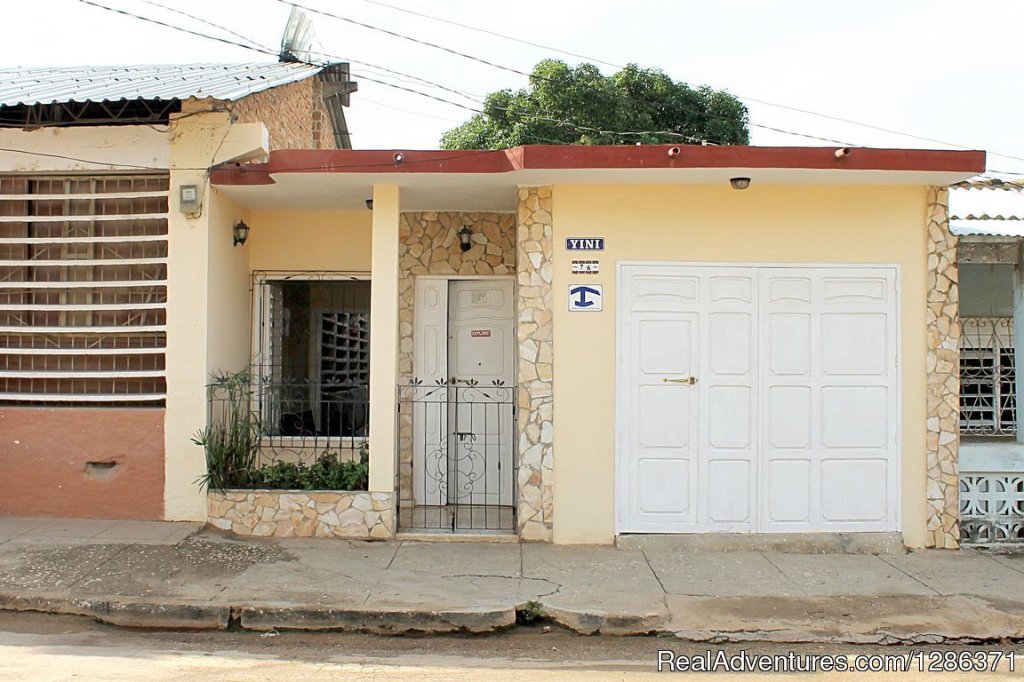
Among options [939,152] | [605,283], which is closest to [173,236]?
[605,283]

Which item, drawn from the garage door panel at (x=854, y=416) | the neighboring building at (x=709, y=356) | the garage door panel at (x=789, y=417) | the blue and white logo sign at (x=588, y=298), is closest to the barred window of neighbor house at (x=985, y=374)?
the neighboring building at (x=709, y=356)

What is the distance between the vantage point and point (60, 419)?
7.72 meters

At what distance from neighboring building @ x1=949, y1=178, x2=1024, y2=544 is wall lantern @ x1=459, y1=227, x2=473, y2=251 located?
4454 mm

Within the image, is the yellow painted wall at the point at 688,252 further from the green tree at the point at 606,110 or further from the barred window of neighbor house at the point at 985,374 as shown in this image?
the green tree at the point at 606,110

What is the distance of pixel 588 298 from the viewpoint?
295 inches

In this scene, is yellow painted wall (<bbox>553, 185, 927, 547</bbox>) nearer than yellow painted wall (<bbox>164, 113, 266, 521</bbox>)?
Yes

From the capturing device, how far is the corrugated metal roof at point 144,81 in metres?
7.42

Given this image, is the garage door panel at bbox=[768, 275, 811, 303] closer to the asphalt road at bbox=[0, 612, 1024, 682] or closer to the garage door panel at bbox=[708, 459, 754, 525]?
the garage door panel at bbox=[708, 459, 754, 525]

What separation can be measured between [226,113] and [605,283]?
3553 mm

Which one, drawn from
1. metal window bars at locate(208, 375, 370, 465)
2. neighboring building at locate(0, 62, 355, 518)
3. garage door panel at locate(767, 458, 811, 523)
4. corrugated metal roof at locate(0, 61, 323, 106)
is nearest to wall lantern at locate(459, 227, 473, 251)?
metal window bars at locate(208, 375, 370, 465)

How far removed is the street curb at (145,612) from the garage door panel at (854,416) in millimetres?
4960

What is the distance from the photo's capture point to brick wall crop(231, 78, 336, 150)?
903 cm

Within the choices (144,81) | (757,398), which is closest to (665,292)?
(757,398)

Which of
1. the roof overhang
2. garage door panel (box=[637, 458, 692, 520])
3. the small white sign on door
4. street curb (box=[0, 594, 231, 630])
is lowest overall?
street curb (box=[0, 594, 231, 630])
